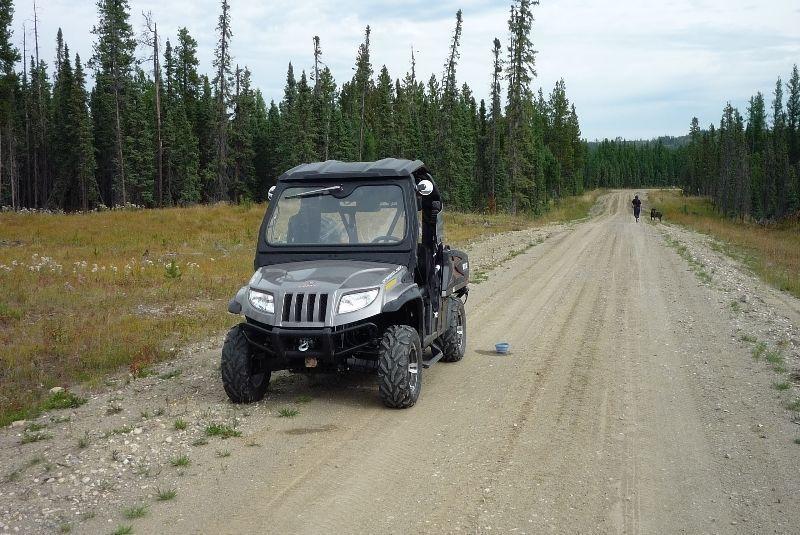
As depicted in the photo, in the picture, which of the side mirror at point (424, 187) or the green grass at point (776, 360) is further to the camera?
the green grass at point (776, 360)

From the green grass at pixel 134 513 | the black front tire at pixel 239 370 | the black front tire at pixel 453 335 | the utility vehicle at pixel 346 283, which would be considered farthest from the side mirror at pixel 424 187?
the green grass at pixel 134 513

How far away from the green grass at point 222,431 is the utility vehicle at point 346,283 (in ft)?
2.13

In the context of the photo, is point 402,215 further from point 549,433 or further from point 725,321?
point 725,321

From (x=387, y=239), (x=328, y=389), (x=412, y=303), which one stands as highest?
(x=387, y=239)

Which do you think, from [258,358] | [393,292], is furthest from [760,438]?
[258,358]

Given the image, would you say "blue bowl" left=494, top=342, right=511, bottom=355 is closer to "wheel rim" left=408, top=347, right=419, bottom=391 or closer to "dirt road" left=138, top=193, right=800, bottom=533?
"dirt road" left=138, top=193, right=800, bottom=533

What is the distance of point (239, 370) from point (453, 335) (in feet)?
11.3

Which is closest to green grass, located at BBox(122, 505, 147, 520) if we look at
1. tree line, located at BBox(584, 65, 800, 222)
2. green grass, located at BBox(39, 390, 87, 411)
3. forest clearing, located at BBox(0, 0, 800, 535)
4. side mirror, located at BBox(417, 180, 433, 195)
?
forest clearing, located at BBox(0, 0, 800, 535)

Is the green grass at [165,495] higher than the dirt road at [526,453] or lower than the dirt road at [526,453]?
higher

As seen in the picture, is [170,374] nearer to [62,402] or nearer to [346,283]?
[62,402]

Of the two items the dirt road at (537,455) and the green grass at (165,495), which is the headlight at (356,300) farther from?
the green grass at (165,495)

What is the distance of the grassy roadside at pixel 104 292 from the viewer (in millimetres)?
9867

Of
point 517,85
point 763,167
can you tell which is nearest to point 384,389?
point 517,85

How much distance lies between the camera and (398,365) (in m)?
6.89
